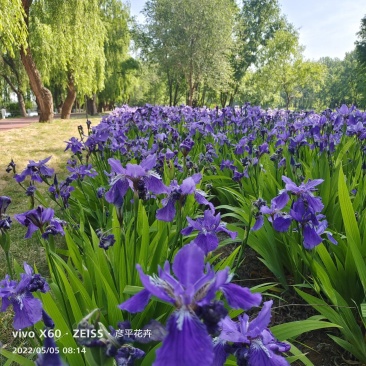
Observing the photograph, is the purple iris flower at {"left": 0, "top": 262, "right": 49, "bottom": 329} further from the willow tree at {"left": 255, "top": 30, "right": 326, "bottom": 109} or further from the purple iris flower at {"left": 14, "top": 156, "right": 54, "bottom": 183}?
the willow tree at {"left": 255, "top": 30, "right": 326, "bottom": 109}

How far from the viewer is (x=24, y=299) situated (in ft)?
3.66

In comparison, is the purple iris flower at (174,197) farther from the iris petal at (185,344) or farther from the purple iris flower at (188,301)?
the iris petal at (185,344)

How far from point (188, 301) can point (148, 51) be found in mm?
29139

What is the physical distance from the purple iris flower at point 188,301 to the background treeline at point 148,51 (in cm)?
627

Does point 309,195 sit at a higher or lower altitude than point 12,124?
lower

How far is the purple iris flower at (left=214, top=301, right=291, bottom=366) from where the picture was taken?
0.83 m

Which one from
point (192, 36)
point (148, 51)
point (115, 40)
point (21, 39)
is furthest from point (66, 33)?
point (148, 51)

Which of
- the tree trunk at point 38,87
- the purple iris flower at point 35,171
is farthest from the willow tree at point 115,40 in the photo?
the purple iris flower at point 35,171

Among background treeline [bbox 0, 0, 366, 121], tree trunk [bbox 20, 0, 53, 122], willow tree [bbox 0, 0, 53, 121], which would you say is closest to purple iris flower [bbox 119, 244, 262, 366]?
background treeline [bbox 0, 0, 366, 121]

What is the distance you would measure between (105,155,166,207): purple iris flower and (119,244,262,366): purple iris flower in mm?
764

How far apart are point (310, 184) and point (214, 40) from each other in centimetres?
2412

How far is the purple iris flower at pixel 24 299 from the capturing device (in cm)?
107

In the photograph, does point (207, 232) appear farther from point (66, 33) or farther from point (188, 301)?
point (66, 33)

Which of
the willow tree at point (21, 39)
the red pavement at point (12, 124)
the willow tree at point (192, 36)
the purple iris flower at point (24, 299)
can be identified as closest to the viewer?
the purple iris flower at point (24, 299)
